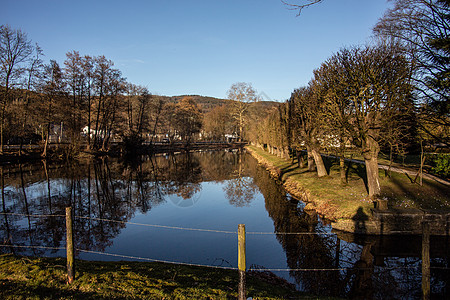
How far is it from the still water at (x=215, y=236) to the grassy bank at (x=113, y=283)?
1470 mm

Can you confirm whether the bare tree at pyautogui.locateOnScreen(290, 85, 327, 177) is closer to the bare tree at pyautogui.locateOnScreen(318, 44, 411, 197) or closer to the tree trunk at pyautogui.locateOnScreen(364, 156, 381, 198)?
the bare tree at pyautogui.locateOnScreen(318, 44, 411, 197)

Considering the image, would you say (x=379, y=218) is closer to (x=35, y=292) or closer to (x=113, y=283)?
(x=113, y=283)

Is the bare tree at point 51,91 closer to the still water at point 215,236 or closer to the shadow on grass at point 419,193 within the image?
the still water at point 215,236

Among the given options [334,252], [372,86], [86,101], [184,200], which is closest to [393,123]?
[372,86]

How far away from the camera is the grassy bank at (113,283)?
5.91 metres

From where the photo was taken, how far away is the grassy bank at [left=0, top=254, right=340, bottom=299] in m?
5.91

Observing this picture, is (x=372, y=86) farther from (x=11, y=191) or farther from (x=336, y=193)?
(x=11, y=191)

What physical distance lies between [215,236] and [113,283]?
7.58 meters

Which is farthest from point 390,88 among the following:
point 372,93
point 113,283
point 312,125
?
point 113,283

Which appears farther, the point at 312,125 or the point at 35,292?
the point at 312,125

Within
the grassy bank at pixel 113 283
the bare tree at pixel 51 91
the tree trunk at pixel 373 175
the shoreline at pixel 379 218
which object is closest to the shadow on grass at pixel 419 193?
the tree trunk at pixel 373 175

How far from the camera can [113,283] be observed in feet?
21.0

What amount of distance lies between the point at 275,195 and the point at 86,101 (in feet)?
144

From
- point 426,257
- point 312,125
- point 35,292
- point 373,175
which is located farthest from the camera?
point 312,125
